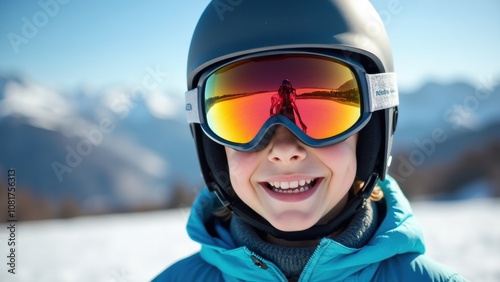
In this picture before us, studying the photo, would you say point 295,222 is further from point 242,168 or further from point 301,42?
point 301,42

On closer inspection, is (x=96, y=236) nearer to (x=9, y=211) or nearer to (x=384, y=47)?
(x=9, y=211)

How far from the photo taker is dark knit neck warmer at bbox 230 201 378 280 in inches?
59.6

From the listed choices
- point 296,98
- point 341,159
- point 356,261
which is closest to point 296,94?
point 296,98

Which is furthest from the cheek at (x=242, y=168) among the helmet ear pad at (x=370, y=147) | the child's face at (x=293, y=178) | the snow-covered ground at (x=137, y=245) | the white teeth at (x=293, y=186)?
the snow-covered ground at (x=137, y=245)

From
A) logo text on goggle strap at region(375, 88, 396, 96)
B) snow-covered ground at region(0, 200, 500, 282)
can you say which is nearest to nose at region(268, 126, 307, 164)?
logo text on goggle strap at region(375, 88, 396, 96)

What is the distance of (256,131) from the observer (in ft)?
5.23

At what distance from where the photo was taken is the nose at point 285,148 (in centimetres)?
150

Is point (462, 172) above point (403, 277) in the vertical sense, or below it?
below

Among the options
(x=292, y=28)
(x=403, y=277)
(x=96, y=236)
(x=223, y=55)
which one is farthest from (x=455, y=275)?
(x=96, y=236)

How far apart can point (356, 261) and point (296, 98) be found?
624 millimetres

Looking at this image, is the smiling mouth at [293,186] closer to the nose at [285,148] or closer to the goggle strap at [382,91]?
the nose at [285,148]

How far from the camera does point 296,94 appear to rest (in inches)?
62.0

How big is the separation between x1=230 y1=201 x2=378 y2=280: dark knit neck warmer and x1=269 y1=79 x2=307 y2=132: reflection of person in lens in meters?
0.43

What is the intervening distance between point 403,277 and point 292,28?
986 mm
